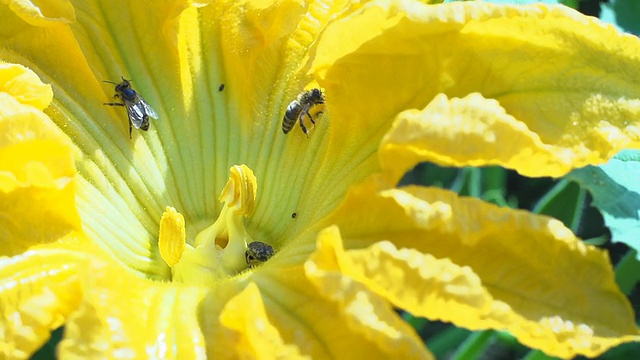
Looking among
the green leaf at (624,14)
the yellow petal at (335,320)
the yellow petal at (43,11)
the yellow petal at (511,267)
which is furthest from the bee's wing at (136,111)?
the green leaf at (624,14)

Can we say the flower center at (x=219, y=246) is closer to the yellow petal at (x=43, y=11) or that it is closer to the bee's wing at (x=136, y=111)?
the bee's wing at (x=136, y=111)

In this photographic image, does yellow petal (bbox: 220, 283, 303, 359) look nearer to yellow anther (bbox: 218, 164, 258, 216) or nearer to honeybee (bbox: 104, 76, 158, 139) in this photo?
yellow anther (bbox: 218, 164, 258, 216)

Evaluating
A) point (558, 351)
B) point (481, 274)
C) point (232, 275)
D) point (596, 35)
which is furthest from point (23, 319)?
point (596, 35)

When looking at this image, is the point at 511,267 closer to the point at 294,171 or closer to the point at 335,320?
the point at 335,320

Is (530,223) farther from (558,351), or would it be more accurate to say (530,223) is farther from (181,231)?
(181,231)

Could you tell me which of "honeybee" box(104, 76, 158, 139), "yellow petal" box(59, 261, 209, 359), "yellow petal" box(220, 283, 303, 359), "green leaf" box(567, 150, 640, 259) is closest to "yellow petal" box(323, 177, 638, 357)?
"yellow petal" box(220, 283, 303, 359)

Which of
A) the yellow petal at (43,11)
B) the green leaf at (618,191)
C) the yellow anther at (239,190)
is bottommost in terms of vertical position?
the green leaf at (618,191)

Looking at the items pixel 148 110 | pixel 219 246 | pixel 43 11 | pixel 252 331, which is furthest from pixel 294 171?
pixel 252 331

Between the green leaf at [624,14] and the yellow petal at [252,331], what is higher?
the yellow petal at [252,331]
